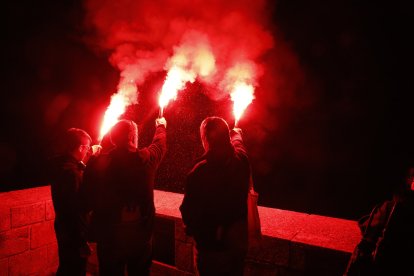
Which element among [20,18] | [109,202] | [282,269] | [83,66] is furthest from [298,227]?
[20,18]

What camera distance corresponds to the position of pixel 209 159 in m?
3.11

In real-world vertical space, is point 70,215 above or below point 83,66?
below

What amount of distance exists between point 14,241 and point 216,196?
11.7 feet

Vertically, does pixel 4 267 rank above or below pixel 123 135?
below

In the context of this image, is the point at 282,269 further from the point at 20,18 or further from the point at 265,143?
the point at 20,18

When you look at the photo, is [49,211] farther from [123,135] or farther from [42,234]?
[123,135]

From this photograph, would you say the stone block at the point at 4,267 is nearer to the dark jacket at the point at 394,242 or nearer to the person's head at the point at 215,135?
the person's head at the point at 215,135

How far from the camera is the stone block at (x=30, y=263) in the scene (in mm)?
4812

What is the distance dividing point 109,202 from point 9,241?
8.19 ft

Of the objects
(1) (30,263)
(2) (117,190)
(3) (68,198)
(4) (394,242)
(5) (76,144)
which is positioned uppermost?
(5) (76,144)

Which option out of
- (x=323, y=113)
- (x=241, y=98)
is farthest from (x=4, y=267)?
(x=323, y=113)

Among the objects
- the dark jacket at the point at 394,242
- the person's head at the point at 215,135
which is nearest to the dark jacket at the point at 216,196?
the person's head at the point at 215,135

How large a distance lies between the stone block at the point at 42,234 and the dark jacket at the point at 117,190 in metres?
2.16

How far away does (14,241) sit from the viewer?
4793 mm
